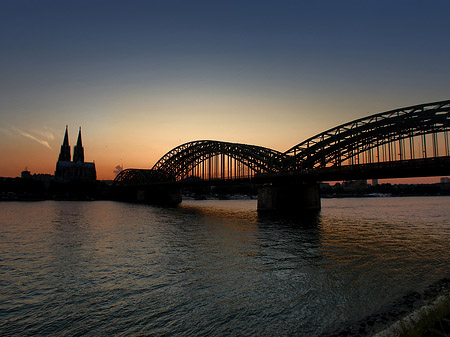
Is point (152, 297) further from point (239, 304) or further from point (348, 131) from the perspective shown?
point (348, 131)

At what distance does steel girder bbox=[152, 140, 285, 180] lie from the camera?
71.1 m

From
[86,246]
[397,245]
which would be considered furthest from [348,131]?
[86,246]

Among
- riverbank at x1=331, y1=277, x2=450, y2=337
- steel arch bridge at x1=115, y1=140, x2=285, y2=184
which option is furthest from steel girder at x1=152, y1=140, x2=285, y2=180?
riverbank at x1=331, y1=277, x2=450, y2=337

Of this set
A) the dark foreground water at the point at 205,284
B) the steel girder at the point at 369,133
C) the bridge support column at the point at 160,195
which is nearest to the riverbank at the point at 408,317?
the dark foreground water at the point at 205,284

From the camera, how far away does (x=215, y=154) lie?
3676 inches

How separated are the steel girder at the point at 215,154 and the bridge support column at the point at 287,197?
797 centimetres

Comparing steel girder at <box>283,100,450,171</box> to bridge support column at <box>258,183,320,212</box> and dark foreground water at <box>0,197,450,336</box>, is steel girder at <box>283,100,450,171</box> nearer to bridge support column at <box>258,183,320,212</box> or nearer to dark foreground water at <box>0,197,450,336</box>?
bridge support column at <box>258,183,320,212</box>

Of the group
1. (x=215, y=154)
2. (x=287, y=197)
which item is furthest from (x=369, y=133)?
(x=215, y=154)

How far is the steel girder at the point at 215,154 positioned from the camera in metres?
71.1

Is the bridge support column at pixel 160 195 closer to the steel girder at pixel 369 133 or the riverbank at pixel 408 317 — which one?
the steel girder at pixel 369 133

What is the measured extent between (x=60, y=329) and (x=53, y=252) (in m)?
14.2

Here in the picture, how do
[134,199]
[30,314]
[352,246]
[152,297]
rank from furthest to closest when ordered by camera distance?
[134,199], [352,246], [152,297], [30,314]

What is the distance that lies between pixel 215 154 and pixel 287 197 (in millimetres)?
38020

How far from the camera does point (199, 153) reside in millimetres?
102500
